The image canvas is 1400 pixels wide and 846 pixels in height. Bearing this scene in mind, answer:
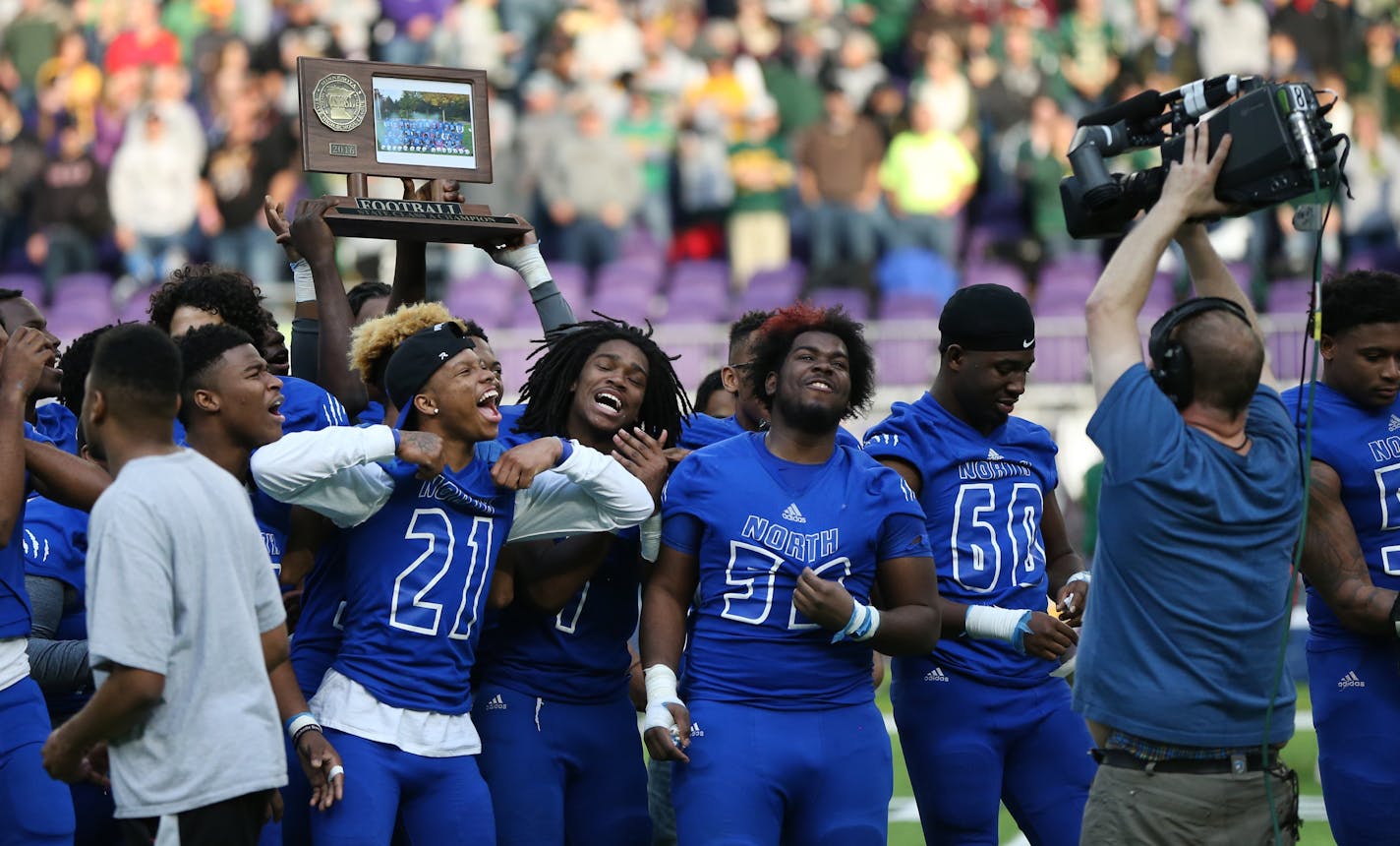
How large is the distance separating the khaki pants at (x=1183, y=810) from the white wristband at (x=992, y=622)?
3.37 feet

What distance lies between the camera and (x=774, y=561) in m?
4.80

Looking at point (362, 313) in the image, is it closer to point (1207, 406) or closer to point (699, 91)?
point (1207, 406)

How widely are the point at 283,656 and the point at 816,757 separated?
1.42 meters

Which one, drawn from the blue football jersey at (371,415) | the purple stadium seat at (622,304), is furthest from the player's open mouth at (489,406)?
the purple stadium seat at (622,304)

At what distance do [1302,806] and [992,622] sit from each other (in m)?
3.77

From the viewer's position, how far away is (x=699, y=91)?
52.9 ft

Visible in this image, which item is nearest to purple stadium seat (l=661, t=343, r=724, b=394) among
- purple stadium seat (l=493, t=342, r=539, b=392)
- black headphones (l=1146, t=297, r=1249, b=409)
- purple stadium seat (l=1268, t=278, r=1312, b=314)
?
purple stadium seat (l=493, t=342, r=539, b=392)

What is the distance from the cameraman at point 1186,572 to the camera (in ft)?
13.2

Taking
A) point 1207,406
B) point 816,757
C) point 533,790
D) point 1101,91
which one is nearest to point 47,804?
point 533,790

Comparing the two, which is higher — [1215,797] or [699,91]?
[699,91]

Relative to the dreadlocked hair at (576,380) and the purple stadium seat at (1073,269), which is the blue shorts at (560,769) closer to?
the dreadlocked hair at (576,380)

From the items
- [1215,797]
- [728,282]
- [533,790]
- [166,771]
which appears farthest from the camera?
[728,282]

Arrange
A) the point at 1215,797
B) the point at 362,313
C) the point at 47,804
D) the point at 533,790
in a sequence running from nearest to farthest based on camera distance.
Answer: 1. the point at 1215,797
2. the point at 47,804
3. the point at 533,790
4. the point at 362,313

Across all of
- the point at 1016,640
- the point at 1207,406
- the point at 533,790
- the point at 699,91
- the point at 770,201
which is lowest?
the point at 533,790
